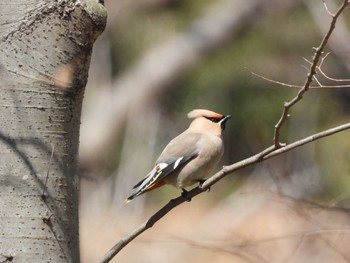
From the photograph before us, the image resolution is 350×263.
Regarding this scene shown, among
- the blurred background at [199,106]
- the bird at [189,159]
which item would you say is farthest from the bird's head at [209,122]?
the blurred background at [199,106]

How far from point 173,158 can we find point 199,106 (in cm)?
706

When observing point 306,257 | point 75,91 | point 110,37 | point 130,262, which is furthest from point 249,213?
point 75,91

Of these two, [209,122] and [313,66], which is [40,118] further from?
[209,122]

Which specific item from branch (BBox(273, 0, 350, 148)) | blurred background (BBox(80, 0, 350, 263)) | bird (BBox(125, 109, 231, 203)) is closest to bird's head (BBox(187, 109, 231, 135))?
bird (BBox(125, 109, 231, 203))

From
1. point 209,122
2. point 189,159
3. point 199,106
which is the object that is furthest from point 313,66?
point 199,106

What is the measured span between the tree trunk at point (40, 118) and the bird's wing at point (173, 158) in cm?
100

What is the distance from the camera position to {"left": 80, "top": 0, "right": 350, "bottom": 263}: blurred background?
24.2ft

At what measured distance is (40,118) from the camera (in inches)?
69.7

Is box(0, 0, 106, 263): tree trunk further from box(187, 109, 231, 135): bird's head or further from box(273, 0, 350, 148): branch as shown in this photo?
box(187, 109, 231, 135): bird's head

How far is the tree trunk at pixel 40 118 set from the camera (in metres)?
1.75

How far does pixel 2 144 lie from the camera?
1.76m

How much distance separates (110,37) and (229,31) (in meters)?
1.97

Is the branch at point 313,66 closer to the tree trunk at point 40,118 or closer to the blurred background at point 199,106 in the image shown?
the tree trunk at point 40,118

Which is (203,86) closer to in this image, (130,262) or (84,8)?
(130,262)
